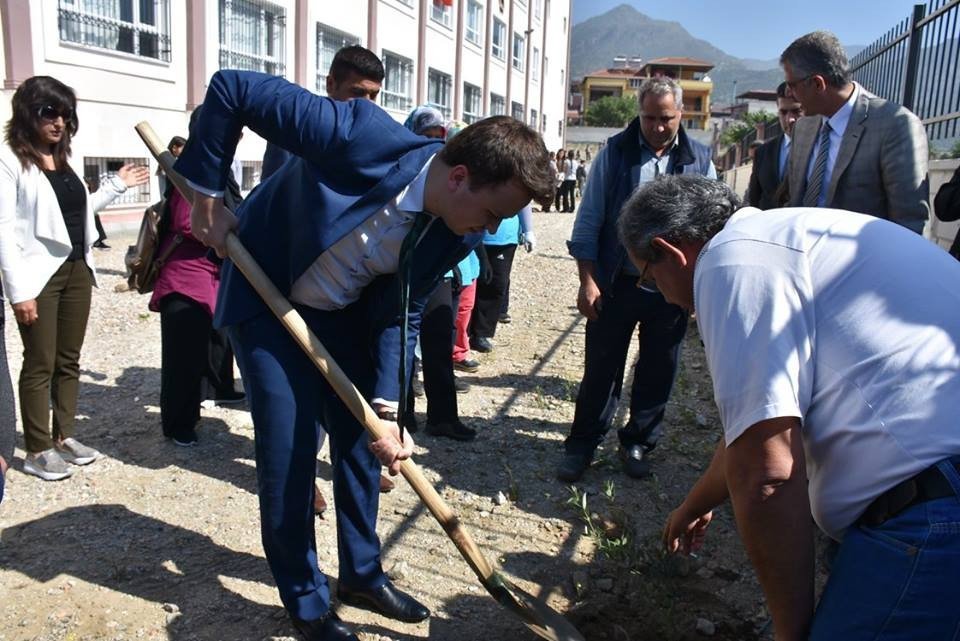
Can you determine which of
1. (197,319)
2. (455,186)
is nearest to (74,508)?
(197,319)

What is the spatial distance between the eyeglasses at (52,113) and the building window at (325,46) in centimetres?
1466

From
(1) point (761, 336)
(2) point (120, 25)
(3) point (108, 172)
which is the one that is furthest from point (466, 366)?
(2) point (120, 25)

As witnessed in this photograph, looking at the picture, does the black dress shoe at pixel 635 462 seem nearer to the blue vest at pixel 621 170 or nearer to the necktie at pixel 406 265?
the blue vest at pixel 621 170

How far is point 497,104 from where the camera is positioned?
32812mm

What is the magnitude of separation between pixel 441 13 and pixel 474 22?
Result: 382cm

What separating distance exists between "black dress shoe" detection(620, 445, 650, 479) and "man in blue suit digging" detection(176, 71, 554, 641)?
5.34ft

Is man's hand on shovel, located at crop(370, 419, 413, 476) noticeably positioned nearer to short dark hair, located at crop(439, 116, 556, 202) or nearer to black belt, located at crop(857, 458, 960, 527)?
short dark hair, located at crop(439, 116, 556, 202)

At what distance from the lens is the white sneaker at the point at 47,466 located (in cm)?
383

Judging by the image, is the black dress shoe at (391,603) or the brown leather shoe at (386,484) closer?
the black dress shoe at (391,603)

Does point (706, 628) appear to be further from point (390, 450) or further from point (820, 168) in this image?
point (820, 168)

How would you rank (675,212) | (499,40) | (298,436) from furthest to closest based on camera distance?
(499,40) < (298,436) < (675,212)

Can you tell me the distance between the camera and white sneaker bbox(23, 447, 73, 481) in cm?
383

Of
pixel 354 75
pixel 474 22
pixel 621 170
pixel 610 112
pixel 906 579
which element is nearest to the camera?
pixel 906 579

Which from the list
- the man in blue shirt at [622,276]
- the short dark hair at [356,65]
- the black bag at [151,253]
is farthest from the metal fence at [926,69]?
the black bag at [151,253]
